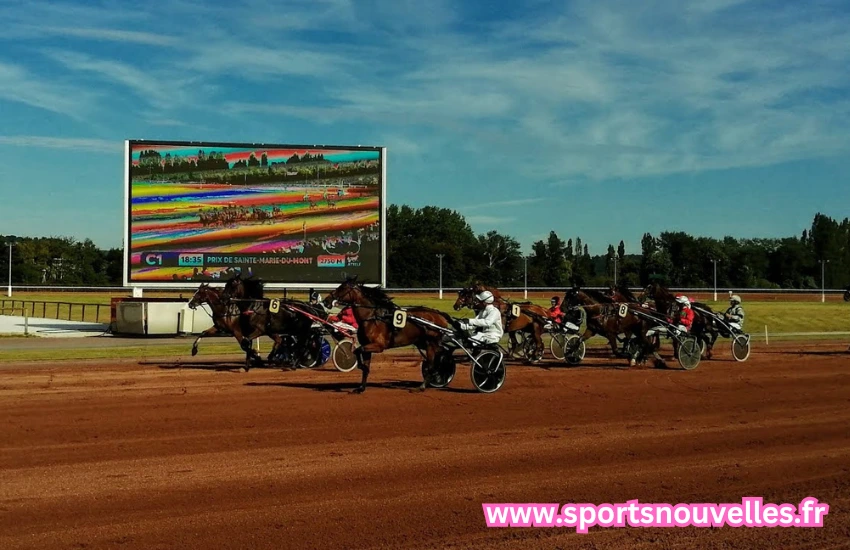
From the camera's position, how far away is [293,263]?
27.5 m

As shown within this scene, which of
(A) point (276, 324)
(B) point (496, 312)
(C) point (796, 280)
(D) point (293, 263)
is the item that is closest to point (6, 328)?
(D) point (293, 263)

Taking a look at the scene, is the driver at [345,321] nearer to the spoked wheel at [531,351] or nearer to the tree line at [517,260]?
the spoked wheel at [531,351]

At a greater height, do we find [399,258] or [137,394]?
[399,258]

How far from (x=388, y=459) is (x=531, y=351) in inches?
443

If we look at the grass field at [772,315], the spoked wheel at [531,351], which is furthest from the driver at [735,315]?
the grass field at [772,315]

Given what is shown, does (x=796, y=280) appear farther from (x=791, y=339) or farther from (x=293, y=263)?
(x=293, y=263)

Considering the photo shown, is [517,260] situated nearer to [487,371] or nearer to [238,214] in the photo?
[238,214]

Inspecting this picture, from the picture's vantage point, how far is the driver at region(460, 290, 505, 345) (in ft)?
43.4

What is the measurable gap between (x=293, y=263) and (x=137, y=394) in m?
14.3

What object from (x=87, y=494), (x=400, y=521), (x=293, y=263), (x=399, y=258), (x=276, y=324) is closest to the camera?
(x=400, y=521)

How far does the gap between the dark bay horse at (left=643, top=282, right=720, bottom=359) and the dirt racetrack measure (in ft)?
12.7

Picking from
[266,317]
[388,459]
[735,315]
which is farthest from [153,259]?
[388,459]

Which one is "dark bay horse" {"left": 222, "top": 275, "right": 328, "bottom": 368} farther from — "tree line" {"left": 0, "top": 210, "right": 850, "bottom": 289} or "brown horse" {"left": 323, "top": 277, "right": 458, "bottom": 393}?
"tree line" {"left": 0, "top": 210, "right": 850, "bottom": 289}

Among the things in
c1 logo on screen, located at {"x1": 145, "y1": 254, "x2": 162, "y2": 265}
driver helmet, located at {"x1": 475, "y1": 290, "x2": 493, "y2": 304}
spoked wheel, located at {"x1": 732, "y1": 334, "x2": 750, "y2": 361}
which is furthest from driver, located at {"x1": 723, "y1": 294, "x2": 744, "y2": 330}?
c1 logo on screen, located at {"x1": 145, "y1": 254, "x2": 162, "y2": 265}
